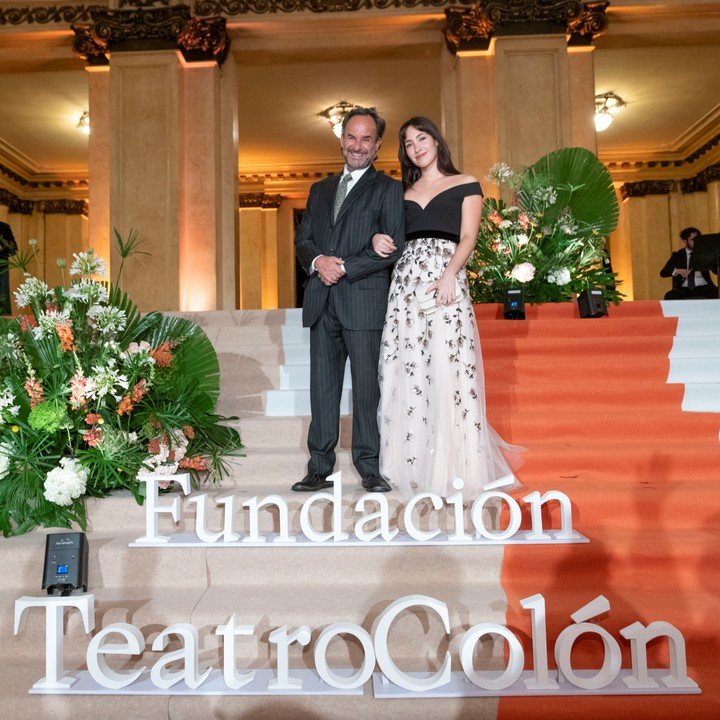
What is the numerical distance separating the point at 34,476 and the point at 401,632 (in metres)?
1.67

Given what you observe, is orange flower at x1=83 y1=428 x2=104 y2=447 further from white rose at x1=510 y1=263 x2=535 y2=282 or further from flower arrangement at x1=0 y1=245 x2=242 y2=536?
white rose at x1=510 y1=263 x2=535 y2=282

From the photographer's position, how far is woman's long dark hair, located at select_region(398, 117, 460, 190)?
11.4ft

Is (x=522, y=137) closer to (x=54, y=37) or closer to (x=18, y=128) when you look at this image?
(x=54, y=37)

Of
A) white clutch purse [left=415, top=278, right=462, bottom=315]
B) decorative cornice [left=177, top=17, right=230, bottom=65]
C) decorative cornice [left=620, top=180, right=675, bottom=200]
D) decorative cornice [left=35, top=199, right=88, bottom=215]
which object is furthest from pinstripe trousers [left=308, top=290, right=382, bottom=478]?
decorative cornice [left=35, top=199, right=88, bottom=215]

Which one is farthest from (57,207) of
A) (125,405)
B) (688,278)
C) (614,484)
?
(614,484)

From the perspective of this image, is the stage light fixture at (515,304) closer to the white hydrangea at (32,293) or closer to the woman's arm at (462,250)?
the woman's arm at (462,250)

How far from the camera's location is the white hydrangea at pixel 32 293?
3.62 m

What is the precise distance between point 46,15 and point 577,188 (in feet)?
21.0

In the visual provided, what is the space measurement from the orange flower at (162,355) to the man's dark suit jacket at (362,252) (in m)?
0.67

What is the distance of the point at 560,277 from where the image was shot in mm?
6199

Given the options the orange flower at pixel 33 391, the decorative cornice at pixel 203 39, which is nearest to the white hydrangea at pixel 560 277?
the orange flower at pixel 33 391

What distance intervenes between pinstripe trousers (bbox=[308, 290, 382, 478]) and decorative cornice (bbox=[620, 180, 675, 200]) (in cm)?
1321

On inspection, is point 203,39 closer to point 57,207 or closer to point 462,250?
point 462,250

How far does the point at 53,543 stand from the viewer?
2766mm
